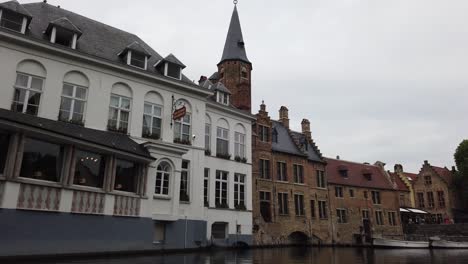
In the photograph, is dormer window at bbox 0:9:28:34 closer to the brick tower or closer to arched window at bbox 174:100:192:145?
arched window at bbox 174:100:192:145

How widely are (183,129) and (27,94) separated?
8.76m

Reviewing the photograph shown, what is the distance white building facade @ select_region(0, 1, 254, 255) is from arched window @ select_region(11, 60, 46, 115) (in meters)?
0.04

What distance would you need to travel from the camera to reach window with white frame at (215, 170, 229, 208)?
25047mm

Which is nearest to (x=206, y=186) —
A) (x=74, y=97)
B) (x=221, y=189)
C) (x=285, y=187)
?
(x=221, y=189)

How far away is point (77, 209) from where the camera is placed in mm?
15930

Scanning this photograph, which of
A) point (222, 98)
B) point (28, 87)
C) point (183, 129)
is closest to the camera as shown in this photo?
point (28, 87)

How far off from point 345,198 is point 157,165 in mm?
26316

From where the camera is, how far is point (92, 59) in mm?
18969

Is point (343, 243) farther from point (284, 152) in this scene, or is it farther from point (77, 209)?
point (77, 209)

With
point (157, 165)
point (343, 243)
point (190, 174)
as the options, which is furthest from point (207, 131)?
point (343, 243)

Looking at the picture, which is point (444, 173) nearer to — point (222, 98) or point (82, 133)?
point (222, 98)

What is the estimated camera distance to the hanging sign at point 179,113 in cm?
2102

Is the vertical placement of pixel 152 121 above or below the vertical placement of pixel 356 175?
below

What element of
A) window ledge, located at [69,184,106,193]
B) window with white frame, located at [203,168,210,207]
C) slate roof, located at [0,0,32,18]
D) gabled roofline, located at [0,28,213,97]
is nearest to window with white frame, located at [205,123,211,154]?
window with white frame, located at [203,168,210,207]
